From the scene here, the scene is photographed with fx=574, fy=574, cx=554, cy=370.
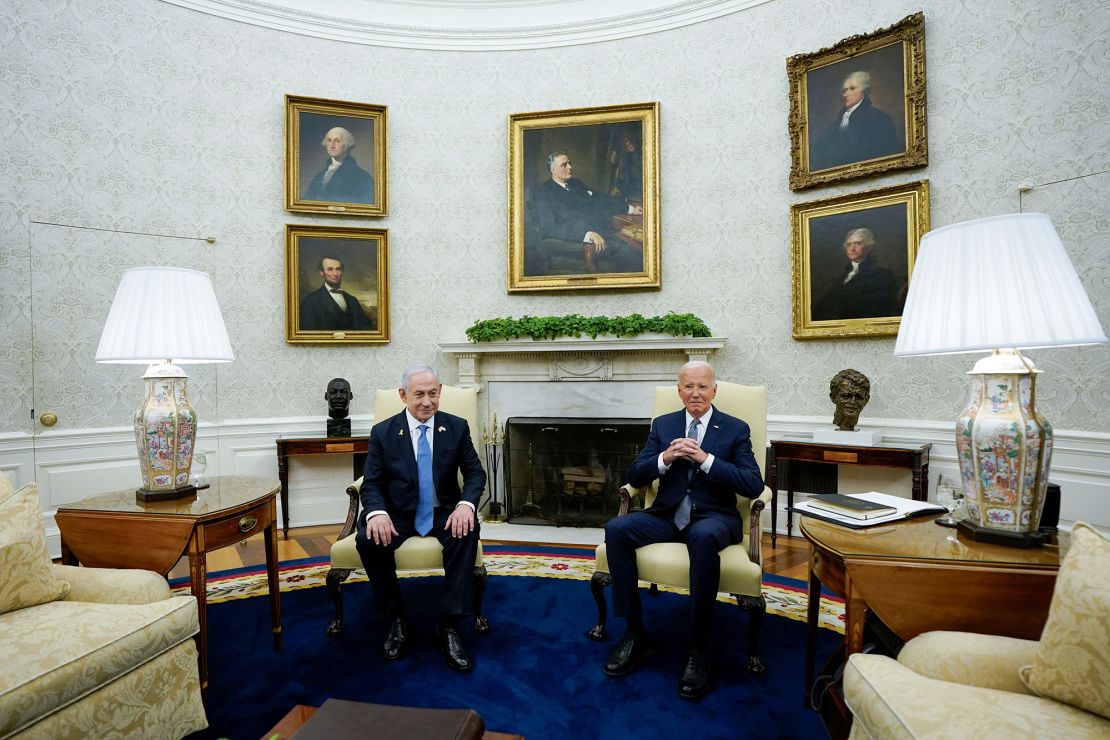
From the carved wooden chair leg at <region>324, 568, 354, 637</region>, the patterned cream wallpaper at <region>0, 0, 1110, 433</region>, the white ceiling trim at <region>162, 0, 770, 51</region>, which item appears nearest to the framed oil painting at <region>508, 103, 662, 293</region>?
the patterned cream wallpaper at <region>0, 0, 1110, 433</region>

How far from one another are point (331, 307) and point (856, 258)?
4.52m

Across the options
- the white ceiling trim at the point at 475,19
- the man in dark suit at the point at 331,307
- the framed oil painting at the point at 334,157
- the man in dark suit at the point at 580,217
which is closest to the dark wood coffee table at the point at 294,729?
the man in dark suit at the point at 331,307

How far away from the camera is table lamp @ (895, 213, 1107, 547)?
1715 mm

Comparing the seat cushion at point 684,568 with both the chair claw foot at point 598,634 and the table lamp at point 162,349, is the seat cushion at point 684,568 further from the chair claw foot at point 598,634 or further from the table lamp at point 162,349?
the table lamp at point 162,349

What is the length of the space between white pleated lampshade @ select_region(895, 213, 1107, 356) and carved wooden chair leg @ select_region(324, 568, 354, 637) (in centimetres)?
274

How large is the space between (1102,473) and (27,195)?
25.2 feet

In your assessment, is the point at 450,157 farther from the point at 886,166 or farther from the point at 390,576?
the point at 390,576

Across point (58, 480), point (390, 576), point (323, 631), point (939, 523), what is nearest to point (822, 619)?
point (939, 523)

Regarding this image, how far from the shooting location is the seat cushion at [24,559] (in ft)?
6.39

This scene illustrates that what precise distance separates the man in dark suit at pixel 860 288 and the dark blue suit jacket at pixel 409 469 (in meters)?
3.19

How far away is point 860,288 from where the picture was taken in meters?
4.53

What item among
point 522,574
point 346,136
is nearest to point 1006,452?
point 522,574

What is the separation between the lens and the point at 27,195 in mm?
4367

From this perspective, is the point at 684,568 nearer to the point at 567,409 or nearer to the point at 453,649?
the point at 453,649
